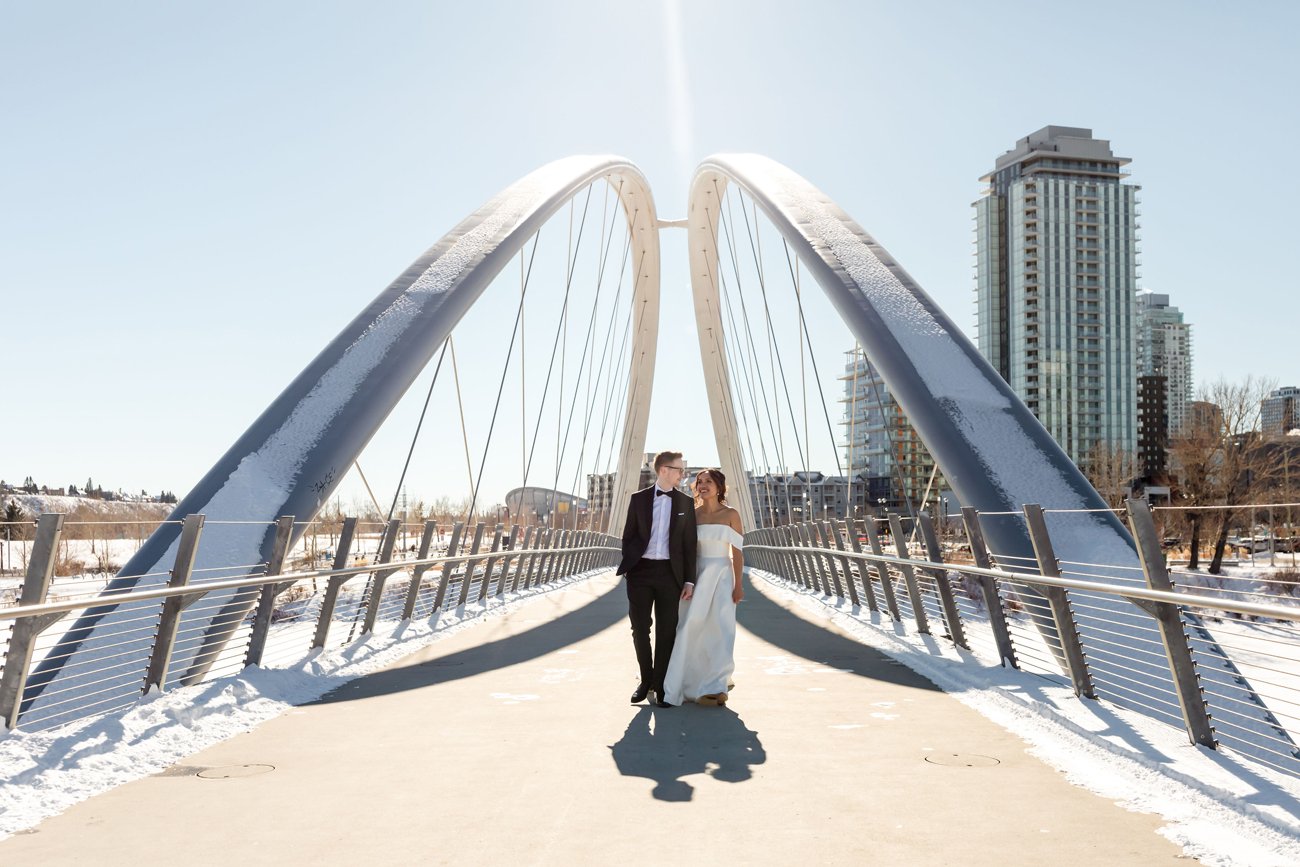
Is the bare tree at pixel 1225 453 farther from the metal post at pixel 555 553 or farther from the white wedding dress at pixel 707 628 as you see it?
the white wedding dress at pixel 707 628

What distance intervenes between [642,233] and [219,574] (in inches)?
1023

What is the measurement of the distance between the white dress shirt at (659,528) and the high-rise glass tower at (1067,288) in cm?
11657

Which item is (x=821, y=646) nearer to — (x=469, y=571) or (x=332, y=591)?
(x=332, y=591)

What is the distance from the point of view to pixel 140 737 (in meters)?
5.25

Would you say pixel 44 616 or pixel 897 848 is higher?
pixel 44 616

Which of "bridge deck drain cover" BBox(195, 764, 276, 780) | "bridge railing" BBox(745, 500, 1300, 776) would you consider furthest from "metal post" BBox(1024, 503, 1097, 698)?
"bridge deck drain cover" BBox(195, 764, 276, 780)

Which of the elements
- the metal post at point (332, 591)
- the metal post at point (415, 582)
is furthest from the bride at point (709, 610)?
the metal post at point (415, 582)

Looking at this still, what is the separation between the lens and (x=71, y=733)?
5.13 meters

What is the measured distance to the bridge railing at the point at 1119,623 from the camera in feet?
16.4

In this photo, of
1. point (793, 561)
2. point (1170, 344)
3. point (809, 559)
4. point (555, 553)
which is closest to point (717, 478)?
point (809, 559)

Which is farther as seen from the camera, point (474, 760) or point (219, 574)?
point (219, 574)

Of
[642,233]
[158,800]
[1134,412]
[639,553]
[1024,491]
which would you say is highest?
[1134,412]

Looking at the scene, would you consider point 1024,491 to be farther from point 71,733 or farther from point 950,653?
point 71,733

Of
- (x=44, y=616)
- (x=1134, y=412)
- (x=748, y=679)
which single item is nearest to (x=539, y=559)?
(x=748, y=679)
